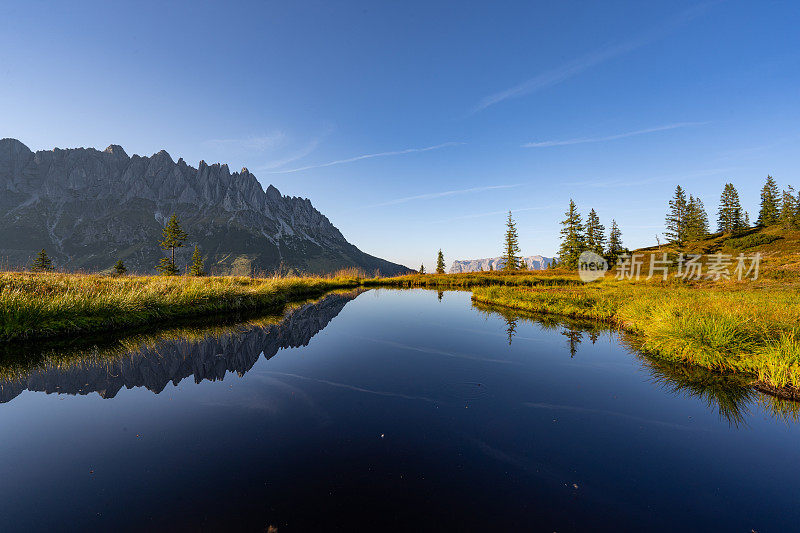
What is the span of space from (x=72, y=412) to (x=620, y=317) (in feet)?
73.8

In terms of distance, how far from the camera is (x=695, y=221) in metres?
84.4

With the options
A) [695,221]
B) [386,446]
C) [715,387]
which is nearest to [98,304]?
[386,446]

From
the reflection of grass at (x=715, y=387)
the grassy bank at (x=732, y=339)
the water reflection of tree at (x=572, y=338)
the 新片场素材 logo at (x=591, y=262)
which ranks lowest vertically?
the reflection of grass at (x=715, y=387)

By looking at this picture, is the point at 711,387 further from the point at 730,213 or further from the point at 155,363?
the point at 730,213

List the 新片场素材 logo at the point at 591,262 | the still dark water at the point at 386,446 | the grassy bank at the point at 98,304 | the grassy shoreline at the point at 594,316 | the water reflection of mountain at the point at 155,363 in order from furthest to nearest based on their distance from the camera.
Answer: the 新片场素材 logo at the point at 591,262 → the grassy bank at the point at 98,304 → the grassy shoreline at the point at 594,316 → the water reflection of mountain at the point at 155,363 → the still dark water at the point at 386,446

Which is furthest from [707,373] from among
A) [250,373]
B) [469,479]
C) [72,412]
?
[72,412]

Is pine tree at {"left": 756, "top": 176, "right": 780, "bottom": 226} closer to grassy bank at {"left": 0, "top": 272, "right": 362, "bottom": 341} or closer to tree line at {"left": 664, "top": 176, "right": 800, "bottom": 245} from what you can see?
Answer: tree line at {"left": 664, "top": 176, "right": 800, "bottom": 245}

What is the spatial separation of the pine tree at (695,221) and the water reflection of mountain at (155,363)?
110m

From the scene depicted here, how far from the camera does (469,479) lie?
456cm

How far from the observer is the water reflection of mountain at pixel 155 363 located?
7.66 meters

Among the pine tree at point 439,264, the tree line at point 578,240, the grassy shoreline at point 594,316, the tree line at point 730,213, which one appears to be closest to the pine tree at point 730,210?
the tree line at point 730,213

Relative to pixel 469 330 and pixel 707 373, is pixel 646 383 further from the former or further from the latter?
pixel 469 330

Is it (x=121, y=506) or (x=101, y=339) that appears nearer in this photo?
(x=121, y=506)

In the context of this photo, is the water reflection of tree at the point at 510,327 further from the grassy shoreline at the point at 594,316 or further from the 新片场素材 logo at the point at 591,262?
the 新片场素材 logo at the point at 591,262
